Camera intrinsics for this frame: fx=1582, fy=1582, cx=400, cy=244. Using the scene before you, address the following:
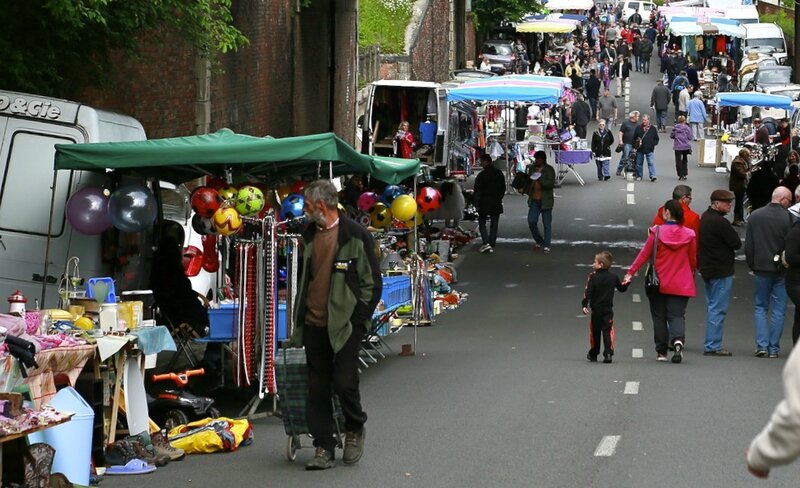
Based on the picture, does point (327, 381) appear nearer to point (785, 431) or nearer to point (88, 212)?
point (88, 212)

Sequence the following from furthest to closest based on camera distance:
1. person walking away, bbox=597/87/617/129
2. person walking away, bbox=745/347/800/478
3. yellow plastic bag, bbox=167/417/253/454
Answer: person walking away, bbox=597/87/617/129 → yellow plastic bag, bbox=167/417/253/454 → person walking away, bbox=745/347/800/478

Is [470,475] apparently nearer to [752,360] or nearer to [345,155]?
[345,155]

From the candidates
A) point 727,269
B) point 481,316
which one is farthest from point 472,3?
point 727,269

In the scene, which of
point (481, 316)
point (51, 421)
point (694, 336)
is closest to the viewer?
point (51, 421)

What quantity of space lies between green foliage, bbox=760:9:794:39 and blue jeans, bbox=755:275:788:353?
51.9 metres

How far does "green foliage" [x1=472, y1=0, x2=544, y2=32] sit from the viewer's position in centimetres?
6469

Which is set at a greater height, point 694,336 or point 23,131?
point 23,131

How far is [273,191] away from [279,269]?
1563 millimetres

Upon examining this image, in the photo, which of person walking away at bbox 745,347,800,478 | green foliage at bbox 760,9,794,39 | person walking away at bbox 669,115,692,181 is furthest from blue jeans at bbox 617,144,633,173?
person walking away at bbox 745,347,800,478

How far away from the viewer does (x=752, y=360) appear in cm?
1697

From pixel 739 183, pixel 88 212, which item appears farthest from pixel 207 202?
pixel 739 183

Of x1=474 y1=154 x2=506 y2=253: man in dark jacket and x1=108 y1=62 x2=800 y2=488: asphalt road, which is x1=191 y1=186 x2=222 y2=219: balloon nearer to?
x1=108 y1=62 x2=800 y2=488: asphalt road

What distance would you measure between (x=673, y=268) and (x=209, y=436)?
638 cm

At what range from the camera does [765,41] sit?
6375cm
